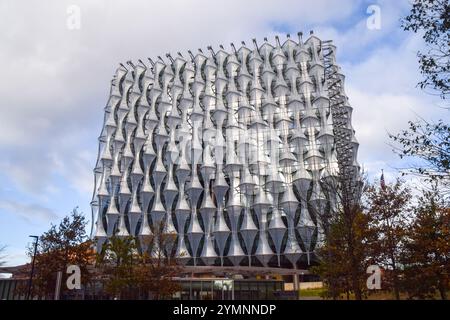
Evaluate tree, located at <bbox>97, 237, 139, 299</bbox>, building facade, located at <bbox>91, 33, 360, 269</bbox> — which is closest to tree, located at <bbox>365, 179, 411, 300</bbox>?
tree, located at <bbox>97, 237, 139, 299</bbox>

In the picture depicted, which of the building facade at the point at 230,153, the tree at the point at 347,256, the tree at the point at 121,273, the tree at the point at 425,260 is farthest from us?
the building facade at the point at 230,153

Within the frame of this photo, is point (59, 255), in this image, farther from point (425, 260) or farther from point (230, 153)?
→ point (230, 153)

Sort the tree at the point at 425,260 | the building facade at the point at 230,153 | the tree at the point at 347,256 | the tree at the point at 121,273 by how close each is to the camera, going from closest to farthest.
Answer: the tree at the point at 347,256
the tree at the point at 425,260
the tree at the point at 121,273
the building facade at the point at 230,153

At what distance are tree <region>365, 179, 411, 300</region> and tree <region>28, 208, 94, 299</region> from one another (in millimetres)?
24222

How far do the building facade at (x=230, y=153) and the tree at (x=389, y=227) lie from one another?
30.3 meters

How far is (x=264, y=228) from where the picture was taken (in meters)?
66.9

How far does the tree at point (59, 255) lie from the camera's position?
1339 inches

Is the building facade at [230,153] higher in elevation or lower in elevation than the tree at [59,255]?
higher

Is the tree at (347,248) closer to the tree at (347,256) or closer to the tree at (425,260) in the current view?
the tree at (347,256)

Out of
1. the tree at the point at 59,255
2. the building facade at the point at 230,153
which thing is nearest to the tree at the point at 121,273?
the tree at the point at 59,255

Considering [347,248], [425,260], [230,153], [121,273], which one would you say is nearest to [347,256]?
[347,248]
